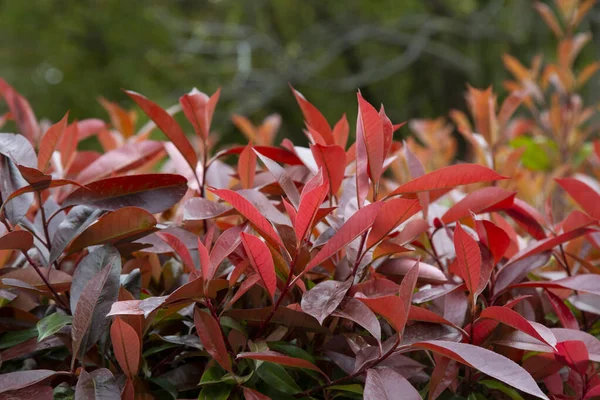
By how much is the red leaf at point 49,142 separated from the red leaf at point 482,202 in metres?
0.57

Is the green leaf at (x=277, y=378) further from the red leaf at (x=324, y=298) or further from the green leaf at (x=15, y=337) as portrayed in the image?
the green leaf at (x=15, y=337)

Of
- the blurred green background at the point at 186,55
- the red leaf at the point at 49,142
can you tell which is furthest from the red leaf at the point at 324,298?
the blurred green background at the point at 186,55

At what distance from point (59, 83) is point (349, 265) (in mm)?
10264

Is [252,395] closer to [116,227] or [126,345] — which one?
[126,345]

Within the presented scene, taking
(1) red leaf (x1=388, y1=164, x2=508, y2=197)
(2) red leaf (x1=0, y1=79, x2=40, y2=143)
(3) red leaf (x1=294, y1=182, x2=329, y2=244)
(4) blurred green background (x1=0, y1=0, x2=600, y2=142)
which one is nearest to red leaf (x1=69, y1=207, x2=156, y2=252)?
(3) red leaf (x1=294, y1=182, x2=329, y2=244)

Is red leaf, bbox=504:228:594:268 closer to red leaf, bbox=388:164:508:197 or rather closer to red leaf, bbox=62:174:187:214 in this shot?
red leaf, bbox=388:164:508:197

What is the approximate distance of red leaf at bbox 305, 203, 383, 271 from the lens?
0.63 m

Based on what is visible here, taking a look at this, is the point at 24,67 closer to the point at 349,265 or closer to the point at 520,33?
the point at 520,33

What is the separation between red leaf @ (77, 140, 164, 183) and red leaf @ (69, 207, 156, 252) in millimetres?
160

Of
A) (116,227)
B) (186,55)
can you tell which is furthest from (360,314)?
(186,55)

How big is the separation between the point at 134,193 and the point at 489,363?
52 centimetres

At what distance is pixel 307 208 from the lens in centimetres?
63

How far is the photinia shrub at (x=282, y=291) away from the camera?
662 mm

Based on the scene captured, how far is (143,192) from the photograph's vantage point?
817 millimetres
